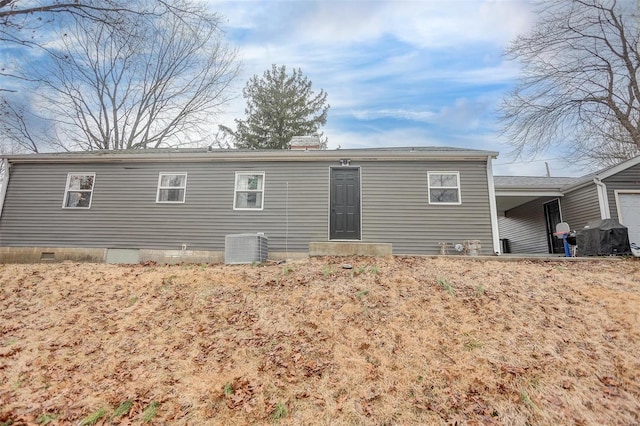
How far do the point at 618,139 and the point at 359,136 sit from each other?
12032 mm

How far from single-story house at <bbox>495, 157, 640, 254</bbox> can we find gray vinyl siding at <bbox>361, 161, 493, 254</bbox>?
3970 millimetres

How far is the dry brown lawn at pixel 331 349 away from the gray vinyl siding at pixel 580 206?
5.33m

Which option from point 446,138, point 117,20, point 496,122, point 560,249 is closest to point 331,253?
point 117,20

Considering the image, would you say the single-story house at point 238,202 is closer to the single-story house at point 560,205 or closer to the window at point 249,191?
the window at point 249,191

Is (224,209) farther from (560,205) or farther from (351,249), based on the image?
(560,205)

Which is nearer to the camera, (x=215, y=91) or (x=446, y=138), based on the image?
(x=446, y=138)

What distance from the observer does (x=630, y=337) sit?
4.05 metres

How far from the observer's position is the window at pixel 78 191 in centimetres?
1030

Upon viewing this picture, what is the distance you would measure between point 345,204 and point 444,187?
2.96m

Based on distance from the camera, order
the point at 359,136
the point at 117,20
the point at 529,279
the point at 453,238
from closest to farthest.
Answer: the point at 529,279
the point at 117,20
the point at 453,238
the point at 359,136

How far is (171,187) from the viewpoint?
10.2 metres

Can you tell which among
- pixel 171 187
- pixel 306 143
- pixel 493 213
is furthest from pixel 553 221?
pixel 171 187

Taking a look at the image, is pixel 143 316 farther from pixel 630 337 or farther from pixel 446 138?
pixel 446 138

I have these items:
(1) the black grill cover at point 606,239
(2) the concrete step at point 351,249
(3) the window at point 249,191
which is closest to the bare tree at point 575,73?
(1) the black grill cover at point 606,239
